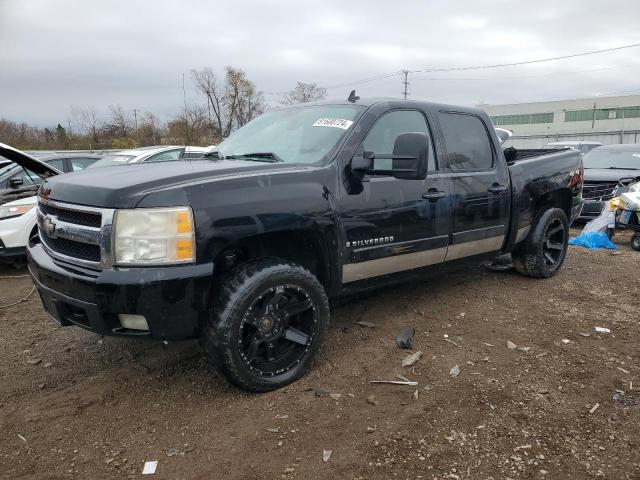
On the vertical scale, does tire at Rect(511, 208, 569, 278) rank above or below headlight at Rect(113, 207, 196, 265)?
below

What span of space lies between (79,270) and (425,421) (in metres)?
2.13

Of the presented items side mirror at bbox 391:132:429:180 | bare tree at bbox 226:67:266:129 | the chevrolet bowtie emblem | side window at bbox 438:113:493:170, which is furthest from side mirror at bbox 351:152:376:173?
bare tree at bbox 226:67:266:129

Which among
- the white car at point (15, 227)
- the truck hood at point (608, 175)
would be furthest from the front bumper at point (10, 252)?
the truck hood at point (608, 175)

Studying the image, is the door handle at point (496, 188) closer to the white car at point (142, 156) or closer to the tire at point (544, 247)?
the tire at point (544, 247)

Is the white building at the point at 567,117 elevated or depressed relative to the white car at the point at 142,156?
elevated

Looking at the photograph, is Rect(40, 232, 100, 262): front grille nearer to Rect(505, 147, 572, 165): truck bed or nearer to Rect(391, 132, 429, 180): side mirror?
Rect(391, 132, 429, 180): side mirror

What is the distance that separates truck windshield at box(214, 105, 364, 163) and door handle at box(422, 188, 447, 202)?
2.72ft

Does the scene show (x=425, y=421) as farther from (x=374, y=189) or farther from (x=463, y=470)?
(x=374, y=189)

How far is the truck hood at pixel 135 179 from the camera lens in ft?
8.67

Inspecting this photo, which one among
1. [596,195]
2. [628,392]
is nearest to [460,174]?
[628,392]

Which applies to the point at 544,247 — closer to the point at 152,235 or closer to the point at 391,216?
the point at 391,216

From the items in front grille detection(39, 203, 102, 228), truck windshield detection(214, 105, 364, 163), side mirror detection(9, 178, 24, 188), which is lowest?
side mirror detection(9, 178, 24, 188)

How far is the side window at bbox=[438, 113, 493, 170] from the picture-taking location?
4238mm

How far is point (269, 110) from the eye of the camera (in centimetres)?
455
